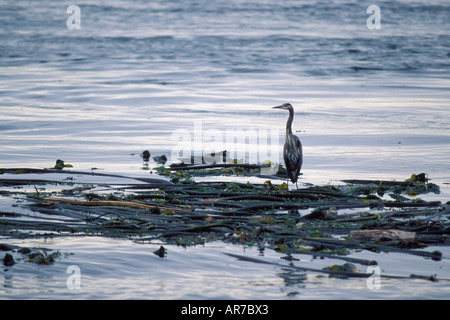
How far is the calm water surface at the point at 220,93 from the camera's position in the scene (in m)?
5.82

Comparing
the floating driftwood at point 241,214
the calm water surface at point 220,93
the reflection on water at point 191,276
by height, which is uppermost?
the calm water surface at point 220,93

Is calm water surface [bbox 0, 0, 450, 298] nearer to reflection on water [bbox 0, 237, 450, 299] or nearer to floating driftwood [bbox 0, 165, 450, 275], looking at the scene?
reflection on water [bbox 0, 237, 450, 299]

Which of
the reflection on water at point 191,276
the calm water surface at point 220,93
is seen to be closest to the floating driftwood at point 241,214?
the reflection on water at point 191,276

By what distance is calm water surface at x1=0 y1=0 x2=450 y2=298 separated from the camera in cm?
582

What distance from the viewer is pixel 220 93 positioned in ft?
60.3

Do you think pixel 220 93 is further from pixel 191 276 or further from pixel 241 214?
pixel 191 276

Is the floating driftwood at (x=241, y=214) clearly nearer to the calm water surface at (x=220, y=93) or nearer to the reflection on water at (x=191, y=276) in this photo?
the reflection on water at (x=191, y=276)

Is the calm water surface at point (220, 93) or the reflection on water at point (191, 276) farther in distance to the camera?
the calm water surface at point (220, 93)

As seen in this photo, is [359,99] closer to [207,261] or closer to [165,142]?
[165,142]

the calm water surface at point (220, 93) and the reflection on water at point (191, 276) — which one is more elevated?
the calm water surface at point (220, 93)

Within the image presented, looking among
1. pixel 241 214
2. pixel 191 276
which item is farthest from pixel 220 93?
pixel 191 276

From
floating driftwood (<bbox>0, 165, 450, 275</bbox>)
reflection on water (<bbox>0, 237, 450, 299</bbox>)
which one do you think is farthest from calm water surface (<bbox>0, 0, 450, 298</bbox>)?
floating driftwood (<bbox>0, 165, 450, 275</bbox>)

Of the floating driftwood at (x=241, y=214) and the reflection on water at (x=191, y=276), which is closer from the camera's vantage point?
the reflection on water at (x=191, y=276)

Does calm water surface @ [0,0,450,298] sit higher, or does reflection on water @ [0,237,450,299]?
calm water surface @ [0,0,450,298]
